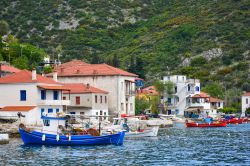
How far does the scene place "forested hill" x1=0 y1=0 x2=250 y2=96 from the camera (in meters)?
156

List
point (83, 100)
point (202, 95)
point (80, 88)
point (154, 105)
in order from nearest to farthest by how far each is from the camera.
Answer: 1. point (83, 100)
2. point (80, 88)
3. point (154, 105)
4. point (202, 95)

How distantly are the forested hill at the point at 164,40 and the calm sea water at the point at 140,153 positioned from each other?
79.5 meters

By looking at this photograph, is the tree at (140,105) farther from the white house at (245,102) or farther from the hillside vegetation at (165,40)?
the white house at (245,102)

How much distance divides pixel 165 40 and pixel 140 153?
413ft

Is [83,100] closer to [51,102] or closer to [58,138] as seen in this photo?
[51,102]

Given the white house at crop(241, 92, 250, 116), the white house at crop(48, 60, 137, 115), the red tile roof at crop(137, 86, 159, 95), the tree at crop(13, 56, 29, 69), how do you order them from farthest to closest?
the white house at crop(241, 92, 250, 116) < the red tile roof at crop(137, 86, 159, 95) < the tree at crop(13, 56, 29, 69) < the white house at crop(48, 60, 137, 115)

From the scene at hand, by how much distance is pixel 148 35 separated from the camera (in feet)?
617

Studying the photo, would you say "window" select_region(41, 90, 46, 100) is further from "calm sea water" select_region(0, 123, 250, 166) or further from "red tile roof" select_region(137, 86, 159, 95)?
"red tile roof" select_region(137, 86, 159, 95)

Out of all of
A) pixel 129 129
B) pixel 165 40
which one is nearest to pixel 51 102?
pixel 129 129

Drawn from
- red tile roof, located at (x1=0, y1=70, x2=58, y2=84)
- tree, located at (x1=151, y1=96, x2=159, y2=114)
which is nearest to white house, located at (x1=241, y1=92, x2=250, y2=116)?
tree, located at (x1=151, y1=96, x2=159, y2=114)

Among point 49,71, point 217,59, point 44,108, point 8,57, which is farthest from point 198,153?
point 217,59

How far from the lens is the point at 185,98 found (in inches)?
5177

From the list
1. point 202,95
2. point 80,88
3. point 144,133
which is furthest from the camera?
point 202,95

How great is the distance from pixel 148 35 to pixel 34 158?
5568 inches
